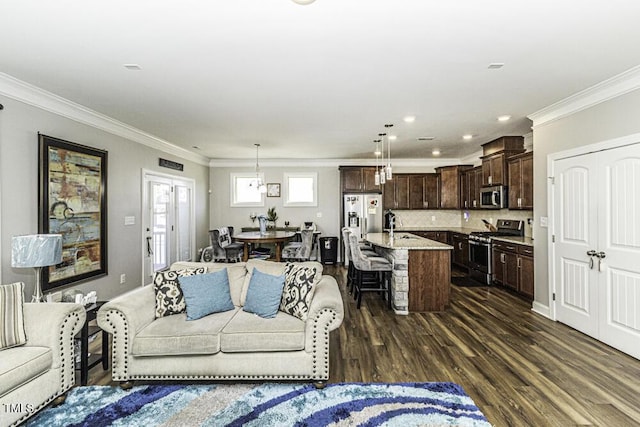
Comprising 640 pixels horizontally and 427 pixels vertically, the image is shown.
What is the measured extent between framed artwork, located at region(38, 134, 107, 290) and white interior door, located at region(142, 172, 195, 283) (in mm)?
1102

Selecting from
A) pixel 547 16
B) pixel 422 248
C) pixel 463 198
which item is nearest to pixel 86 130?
pixel 422 248

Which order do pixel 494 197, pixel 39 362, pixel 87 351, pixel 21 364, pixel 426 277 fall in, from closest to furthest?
pixel 21 364
pixel 39 362
pixel 87 351
pixel 426 277
pixel 494 197

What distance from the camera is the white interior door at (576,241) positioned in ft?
11.2

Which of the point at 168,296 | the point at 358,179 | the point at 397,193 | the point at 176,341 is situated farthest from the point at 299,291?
the point at 397,193

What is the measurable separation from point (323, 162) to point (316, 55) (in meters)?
5.43

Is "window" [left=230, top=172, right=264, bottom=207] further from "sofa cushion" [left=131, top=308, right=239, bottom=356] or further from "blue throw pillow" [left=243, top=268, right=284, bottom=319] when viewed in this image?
"sofa cushion" [left=131, top=308, right=239, bottom=356]

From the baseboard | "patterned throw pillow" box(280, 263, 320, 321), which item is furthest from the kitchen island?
"patterned throw pillow" box(280, 263, 320, 321)

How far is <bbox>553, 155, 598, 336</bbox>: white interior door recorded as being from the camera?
343 centimetres

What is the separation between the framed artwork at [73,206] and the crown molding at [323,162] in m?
3.84

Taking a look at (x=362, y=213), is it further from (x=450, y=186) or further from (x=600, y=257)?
(x=600, y=257)

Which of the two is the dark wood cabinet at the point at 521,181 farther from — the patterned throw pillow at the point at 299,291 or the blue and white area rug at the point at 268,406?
the patterned throw pillow at the point at 299,291

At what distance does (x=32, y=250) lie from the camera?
99.9 inches

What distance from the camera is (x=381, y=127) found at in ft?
16.2

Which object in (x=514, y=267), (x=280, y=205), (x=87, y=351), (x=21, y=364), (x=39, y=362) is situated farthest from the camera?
(x=280, y=205)
